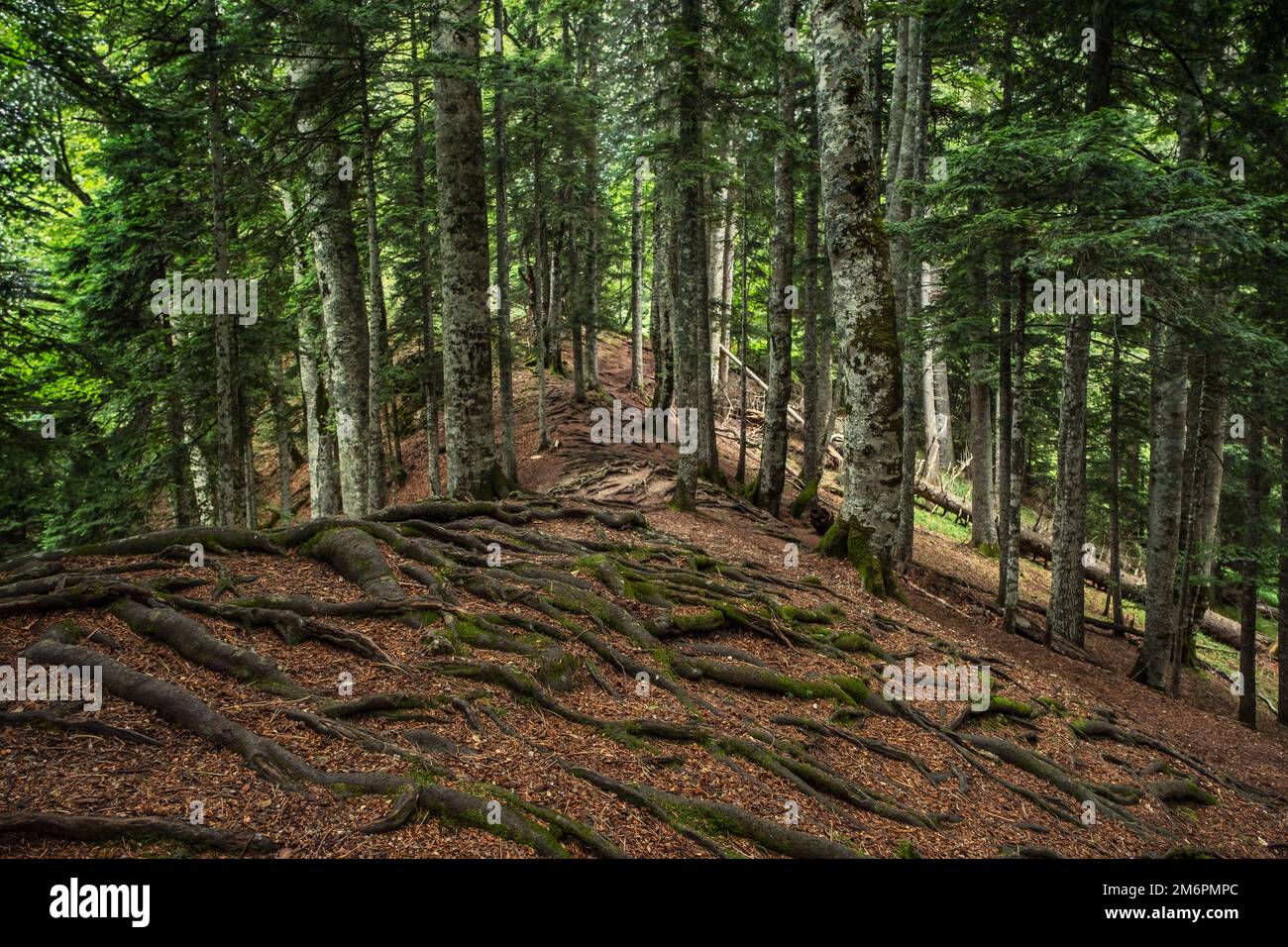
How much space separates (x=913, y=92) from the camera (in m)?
13.0

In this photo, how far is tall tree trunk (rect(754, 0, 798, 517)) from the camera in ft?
48.4

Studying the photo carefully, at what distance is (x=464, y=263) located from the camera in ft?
35.8

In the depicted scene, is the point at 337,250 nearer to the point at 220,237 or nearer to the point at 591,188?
the point at 220,237

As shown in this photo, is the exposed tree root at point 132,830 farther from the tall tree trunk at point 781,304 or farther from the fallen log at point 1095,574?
the fallen log at point 1095,574

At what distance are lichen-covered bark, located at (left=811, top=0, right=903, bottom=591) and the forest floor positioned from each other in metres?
2.05

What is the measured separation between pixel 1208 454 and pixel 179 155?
64.1 feet

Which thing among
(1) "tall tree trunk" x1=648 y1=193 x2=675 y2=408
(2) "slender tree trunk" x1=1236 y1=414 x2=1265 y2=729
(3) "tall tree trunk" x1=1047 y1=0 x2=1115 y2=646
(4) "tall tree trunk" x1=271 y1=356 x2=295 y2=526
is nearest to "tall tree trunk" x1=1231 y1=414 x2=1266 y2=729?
(2) "slender tree trunk" x1=1236 y1=414 x2=1265 y2=729

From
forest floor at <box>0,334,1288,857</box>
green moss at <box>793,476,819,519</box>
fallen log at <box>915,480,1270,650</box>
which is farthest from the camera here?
fallen log at <box>915,480,1270,650</box>

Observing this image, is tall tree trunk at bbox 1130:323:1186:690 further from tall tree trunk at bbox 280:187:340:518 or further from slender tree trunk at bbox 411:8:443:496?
tall tree trunk at bbox 280:187:340:518

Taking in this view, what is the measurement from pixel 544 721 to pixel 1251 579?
42.8 ft

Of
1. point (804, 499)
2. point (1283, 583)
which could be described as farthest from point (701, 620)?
point (1283, 583)

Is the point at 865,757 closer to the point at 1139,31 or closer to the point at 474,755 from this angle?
the point at 474,755

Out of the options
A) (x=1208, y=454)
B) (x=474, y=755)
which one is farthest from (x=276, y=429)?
(x=1208, y=454)

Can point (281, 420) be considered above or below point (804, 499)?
above
